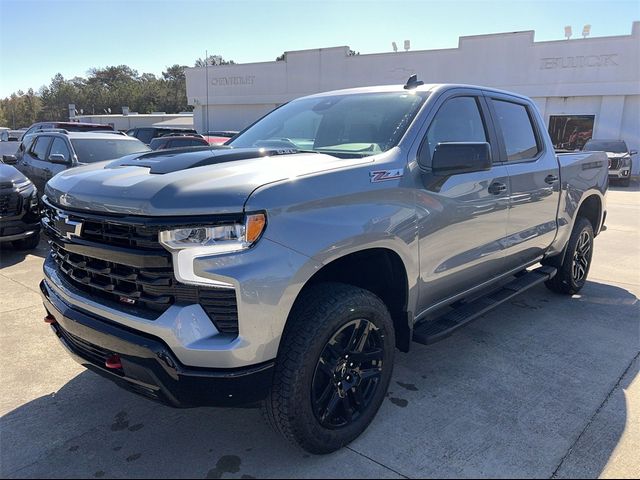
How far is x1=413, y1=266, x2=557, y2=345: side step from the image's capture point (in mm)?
3116

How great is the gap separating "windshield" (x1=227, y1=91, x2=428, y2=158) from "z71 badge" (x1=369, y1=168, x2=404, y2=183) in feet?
0.70

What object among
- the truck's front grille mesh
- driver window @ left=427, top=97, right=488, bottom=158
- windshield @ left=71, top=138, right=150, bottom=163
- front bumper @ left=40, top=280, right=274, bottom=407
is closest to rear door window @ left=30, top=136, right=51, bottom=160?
windshield @ left=71, top=138, right=150, bottom=163

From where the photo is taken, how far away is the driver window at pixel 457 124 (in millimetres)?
3194

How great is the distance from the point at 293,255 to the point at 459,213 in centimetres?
145

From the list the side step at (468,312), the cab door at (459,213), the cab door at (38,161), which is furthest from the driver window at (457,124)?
the cab door at (38,161)

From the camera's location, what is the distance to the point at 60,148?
861cm

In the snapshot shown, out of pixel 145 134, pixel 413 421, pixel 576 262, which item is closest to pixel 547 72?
pixel 145 134

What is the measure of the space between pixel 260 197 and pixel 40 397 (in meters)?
2.20

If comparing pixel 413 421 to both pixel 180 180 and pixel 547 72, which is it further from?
A: pixel 547 72

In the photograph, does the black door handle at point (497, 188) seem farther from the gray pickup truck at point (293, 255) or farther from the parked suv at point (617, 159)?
the parked suv at point (617, 159)

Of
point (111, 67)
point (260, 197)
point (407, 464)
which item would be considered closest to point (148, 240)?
point (260, 197)

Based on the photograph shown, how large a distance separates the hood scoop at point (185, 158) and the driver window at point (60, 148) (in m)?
6.19

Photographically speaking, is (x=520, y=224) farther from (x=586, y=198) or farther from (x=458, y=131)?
(x=586, y=198)

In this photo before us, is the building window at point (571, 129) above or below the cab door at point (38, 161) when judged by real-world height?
above
